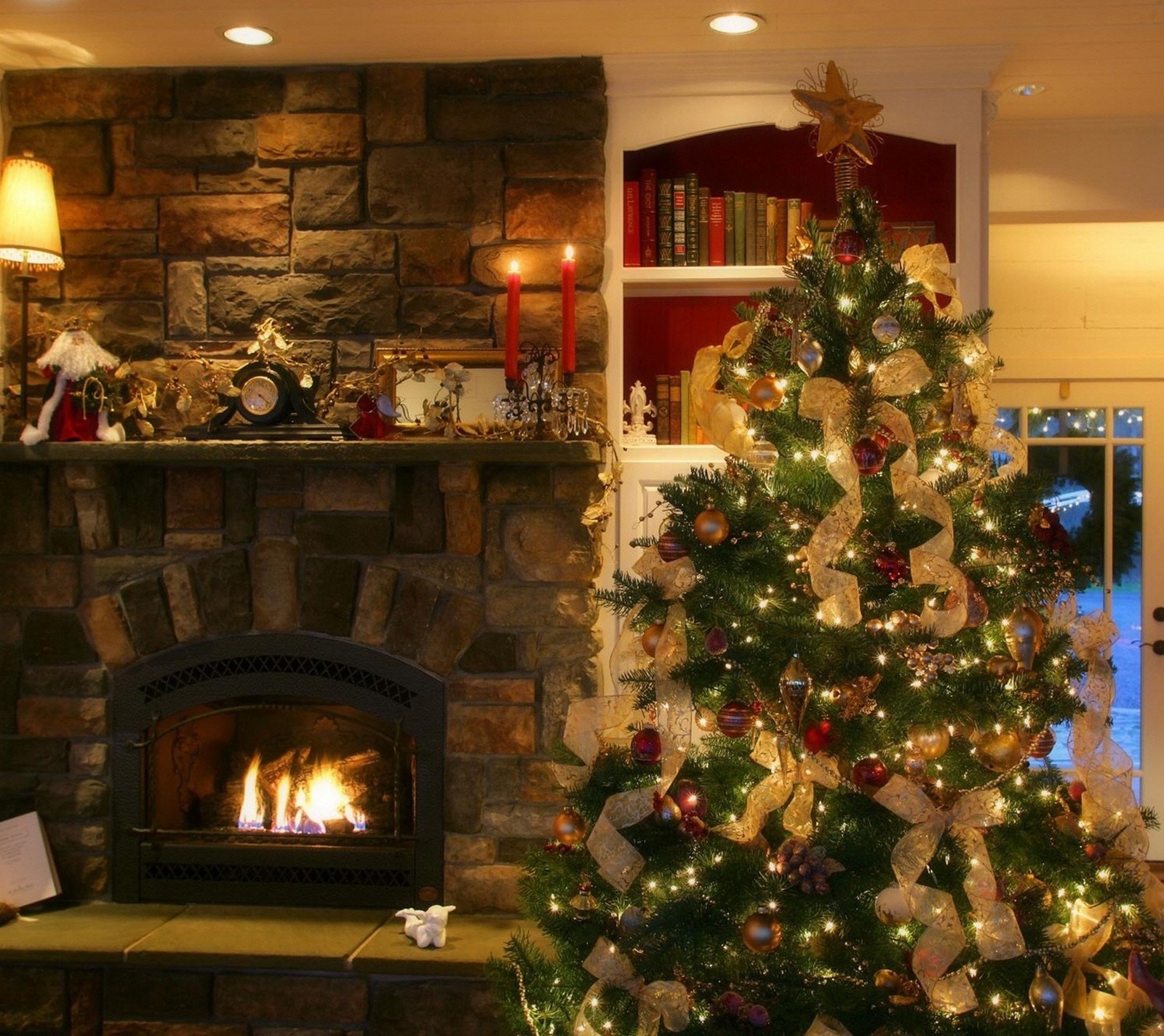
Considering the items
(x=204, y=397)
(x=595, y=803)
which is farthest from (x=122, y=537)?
(x=595, y=803)

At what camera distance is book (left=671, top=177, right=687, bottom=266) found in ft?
9.95

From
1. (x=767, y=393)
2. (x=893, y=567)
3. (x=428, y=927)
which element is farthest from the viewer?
(x=428, y=927)

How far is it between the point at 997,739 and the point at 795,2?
168cm

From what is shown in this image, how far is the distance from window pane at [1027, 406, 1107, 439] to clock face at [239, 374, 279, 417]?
2.72 meters

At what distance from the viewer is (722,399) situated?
2.13 metres

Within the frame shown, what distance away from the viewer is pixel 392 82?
117 inches

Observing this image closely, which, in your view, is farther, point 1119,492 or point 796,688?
point 1119,492

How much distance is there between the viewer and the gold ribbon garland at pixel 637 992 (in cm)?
181

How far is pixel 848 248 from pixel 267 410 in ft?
5.07

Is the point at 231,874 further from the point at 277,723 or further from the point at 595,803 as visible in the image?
the point at 595,803

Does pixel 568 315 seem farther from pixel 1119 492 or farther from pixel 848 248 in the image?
pixel 1119 492

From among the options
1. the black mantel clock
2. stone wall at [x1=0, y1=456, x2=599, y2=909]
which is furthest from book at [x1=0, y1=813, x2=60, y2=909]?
the black mantel clock

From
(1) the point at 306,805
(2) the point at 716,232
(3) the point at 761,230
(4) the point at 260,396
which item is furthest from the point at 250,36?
(1) the point at 306,805

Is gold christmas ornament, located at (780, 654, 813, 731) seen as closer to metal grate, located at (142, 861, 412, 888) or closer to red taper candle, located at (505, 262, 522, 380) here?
red taper candle, located at (505, 262, 522, 380)
